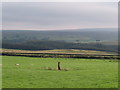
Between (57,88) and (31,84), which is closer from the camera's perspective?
(57,88)

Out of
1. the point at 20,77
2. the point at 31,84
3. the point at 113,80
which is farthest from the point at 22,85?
the point at 113,80

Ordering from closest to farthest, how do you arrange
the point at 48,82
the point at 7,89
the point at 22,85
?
the point at 7,89, the point at 22,85, the point at 48,82

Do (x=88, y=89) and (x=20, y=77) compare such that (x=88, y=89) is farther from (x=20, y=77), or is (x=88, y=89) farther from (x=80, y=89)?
(x=20, y=77)

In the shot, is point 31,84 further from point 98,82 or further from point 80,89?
point 98,82

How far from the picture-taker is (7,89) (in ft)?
63.5

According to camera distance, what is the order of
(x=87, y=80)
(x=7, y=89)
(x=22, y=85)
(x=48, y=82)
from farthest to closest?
(x=87, y=80), (x=48, y=82), (x=22, y=85), (x=7, y=89)

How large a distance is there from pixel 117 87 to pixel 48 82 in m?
5.75

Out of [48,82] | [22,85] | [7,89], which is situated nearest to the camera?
[7,89]

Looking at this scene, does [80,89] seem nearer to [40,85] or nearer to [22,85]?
[40,85]

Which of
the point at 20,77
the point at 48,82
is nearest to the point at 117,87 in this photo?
the point at 48,82

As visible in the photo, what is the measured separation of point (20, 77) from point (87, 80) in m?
6.33

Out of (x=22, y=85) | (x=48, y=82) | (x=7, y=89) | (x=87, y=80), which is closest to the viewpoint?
(x=7, y=89)

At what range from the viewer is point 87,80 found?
932 inches

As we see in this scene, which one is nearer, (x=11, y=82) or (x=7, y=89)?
(x=7, y=89)
